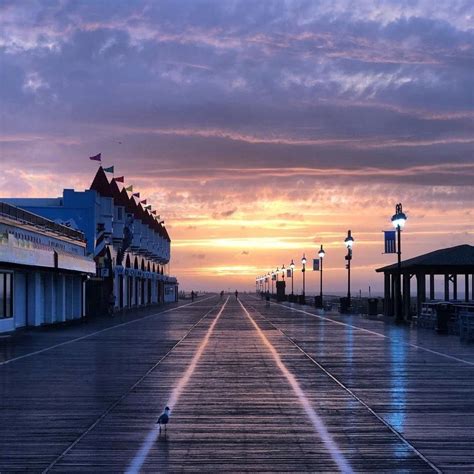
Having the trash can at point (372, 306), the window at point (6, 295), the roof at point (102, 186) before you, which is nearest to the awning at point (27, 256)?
the window at point (6, 295)

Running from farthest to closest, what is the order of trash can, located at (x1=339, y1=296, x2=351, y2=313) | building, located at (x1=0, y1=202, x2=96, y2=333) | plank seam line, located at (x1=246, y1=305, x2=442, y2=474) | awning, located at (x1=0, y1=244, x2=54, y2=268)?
trash can, located at (x1=339, y1=296, x2=351, y2=313)
building, located at (x1=0, y1=202, x2=96, y2=333)
awning, located at (x1=0, y1=244, x2=54, y2=268)
plank seam line, located at (x1=246, y1=305, x2=442, y2=474)

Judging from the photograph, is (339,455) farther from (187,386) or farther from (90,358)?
(90,358)

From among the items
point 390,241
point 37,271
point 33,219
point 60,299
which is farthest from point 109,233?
point 390,241

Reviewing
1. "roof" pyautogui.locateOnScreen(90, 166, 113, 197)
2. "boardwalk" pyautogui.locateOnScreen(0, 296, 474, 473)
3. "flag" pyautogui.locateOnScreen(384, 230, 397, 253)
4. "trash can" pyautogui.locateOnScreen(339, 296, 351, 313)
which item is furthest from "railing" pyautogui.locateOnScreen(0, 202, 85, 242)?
"trash can" pyautogui.locateOnScreen(339, 296, 351, 313)

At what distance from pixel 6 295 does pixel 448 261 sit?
22706 millimetres

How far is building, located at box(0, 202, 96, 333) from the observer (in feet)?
116

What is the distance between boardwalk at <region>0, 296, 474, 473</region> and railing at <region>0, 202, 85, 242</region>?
9191 mm

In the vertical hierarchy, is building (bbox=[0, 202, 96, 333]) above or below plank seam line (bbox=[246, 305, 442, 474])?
above

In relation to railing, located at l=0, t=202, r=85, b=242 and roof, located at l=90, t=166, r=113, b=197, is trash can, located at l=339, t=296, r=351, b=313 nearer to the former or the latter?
railing, located at l=0, t=202, r=85, b=242

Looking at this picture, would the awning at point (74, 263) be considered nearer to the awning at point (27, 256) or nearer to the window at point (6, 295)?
the awning at point (27, 256)

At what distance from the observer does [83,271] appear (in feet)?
163

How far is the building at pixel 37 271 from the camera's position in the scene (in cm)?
3544

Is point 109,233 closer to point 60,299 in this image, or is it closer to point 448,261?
point 60,299

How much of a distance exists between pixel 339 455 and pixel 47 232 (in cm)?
3538
